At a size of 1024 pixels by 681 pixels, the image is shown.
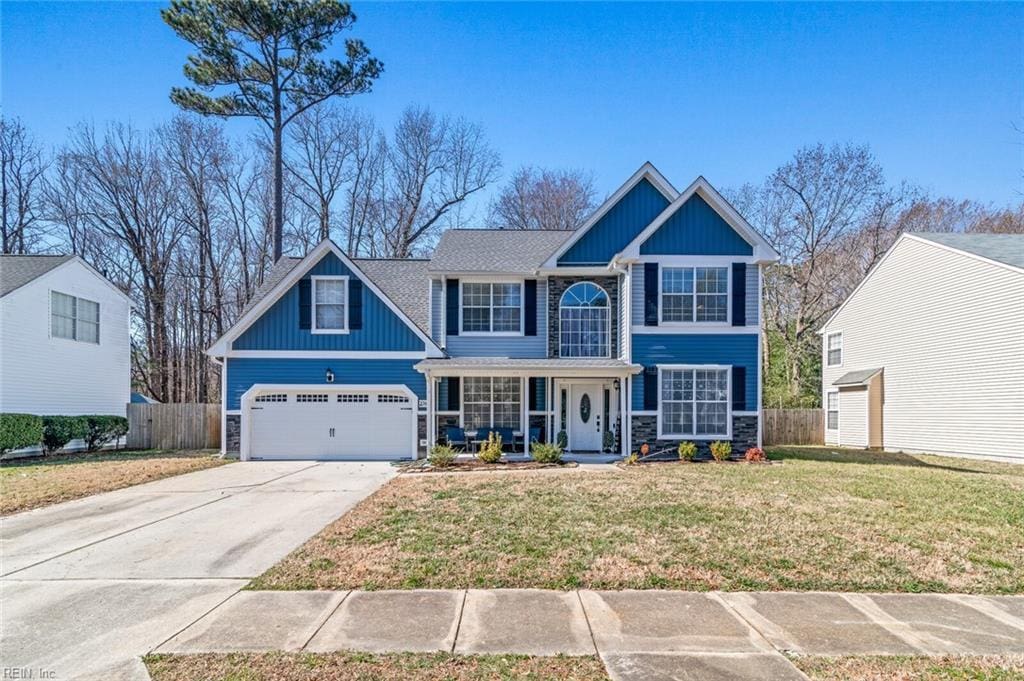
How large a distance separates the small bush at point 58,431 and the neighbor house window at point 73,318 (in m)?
2.93

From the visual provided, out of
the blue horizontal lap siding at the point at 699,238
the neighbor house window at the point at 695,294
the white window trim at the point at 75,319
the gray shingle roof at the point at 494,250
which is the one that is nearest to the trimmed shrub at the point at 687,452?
the neighbor house window at the point at 695,294

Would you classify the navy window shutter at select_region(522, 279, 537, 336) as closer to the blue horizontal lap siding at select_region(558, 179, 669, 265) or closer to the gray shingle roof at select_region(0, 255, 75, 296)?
the blue horizontal lap siding at select_region(558, 179, 669, 265)

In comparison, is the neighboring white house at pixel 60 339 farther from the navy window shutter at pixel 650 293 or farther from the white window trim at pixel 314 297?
the navy window shutter at pixel 650 293

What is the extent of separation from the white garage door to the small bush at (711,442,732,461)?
26.3ft

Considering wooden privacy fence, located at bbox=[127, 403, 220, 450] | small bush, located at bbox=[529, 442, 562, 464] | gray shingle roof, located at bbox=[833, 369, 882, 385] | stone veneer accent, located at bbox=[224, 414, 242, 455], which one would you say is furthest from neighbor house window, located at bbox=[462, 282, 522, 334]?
gray shingle roof, located at bbox=[833, 369, 882, 385]

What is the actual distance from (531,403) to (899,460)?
10.3m

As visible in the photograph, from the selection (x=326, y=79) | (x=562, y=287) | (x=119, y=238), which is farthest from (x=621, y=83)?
(x=119, y=238)

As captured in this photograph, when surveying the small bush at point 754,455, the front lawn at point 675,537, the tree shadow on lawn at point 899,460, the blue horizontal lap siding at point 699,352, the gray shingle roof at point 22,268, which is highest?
the gray shingle roof at point 22,268

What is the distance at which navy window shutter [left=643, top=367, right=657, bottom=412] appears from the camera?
49.7ft

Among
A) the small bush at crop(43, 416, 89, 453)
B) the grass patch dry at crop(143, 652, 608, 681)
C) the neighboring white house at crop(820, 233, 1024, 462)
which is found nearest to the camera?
the grass patch dry at crop(143, 652, 608, 681)

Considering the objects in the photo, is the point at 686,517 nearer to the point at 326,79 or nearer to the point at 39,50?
the point at 39,50

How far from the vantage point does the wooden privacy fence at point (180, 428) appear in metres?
19.6

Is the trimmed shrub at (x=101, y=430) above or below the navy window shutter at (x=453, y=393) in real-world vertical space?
below

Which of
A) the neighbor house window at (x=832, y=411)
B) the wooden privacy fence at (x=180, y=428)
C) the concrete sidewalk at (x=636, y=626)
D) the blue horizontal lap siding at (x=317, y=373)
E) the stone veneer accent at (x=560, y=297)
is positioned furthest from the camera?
the neighbor house window at (x=832, y=411)
